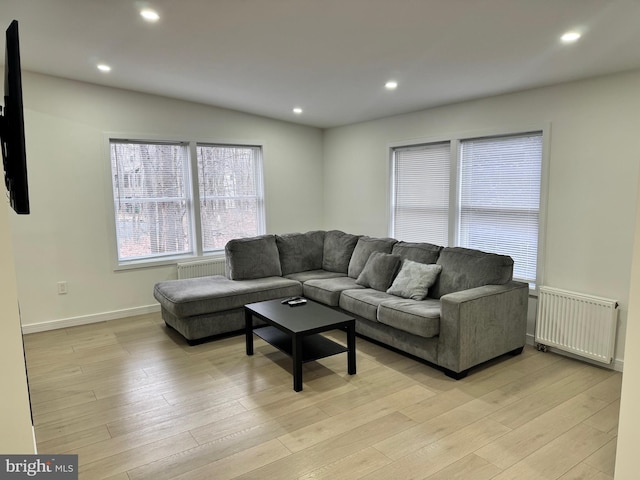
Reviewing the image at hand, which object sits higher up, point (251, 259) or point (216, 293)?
point (251, 259)

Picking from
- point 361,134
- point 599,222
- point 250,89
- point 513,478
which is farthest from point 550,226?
point 250,89

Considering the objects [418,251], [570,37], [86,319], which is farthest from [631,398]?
[86,319]

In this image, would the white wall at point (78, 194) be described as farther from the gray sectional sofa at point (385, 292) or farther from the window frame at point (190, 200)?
the gray sectional sofa at point (385, 292)

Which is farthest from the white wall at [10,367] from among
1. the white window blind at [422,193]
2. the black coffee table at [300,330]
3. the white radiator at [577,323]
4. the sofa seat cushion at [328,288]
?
the white window blind at [422,193]

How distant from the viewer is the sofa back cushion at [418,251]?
420 cm

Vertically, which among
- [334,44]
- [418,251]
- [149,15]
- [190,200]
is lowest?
[418,251]

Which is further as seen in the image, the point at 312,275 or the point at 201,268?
the point at 201,268

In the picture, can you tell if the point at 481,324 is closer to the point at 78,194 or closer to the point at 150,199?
the point at 150,199

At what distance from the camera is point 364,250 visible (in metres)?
4.84

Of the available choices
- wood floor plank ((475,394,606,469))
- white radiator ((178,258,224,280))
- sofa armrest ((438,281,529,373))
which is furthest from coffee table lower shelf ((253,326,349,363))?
white radiator ((178,258,224,280))

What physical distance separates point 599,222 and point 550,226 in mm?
397

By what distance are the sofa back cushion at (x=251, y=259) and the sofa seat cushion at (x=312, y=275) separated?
20cm

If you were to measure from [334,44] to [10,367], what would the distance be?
276cm

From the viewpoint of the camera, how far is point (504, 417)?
2730 mm
